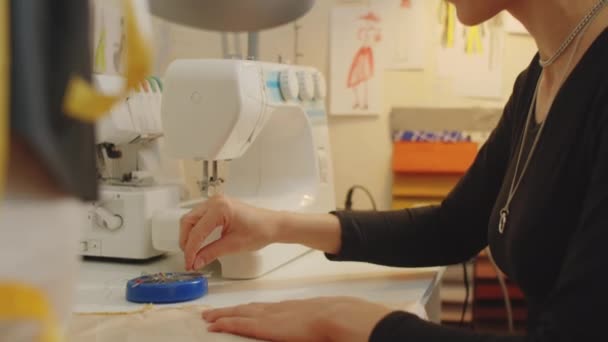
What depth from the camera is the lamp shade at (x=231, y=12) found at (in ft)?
1.77

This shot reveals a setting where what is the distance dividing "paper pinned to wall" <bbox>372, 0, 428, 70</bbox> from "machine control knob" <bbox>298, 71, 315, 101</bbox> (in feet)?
3.01

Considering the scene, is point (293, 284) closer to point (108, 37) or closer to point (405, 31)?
point (108, 37)

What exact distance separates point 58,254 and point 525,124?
0.90 metres

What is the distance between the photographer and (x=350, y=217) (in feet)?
4.14

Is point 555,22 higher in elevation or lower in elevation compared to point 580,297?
higher

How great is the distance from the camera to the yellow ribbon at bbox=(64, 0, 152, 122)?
0.32 meters

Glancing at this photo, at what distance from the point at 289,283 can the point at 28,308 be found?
91 centimetres

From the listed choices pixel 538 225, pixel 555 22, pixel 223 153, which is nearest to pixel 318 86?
pixel 223 153

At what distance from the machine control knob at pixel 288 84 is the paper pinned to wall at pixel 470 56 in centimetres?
106

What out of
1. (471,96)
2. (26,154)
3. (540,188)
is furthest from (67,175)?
(471,96)

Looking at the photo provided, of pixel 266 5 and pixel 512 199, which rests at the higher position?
pixel 266 5

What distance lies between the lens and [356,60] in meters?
2.35

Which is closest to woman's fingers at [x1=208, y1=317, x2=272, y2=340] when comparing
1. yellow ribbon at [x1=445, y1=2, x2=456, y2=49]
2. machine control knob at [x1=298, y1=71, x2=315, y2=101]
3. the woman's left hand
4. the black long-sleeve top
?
the woman's left hand

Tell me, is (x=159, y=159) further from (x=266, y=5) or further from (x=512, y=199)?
(x=266, y=5)
